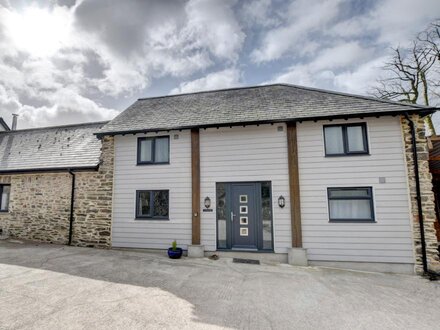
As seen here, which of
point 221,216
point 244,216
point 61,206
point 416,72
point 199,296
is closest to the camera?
point 199,296

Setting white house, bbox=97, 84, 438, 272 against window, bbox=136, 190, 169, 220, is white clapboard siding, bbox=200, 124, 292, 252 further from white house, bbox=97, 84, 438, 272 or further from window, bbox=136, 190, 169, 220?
window, bbox=136, 190, 169, 220

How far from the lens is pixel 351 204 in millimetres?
7398

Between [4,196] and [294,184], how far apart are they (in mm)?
13875

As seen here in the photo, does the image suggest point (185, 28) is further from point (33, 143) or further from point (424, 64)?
point (424, 64)

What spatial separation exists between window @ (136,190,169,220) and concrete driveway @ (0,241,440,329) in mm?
1828

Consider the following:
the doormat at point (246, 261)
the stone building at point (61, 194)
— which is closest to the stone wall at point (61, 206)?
the stone building at point (61, 194)

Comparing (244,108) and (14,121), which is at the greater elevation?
(14,121)

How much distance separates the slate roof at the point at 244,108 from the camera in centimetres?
763

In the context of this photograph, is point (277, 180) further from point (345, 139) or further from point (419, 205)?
point (419, 205)

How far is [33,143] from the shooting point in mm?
12422

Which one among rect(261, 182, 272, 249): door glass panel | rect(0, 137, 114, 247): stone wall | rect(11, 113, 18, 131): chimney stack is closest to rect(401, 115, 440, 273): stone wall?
rect(261, 182, 272, 249): door glass panel

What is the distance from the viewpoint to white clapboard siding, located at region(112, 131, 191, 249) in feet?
27.6

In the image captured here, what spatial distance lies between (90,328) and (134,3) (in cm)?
972

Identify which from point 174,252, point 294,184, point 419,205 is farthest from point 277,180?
point 174,252
